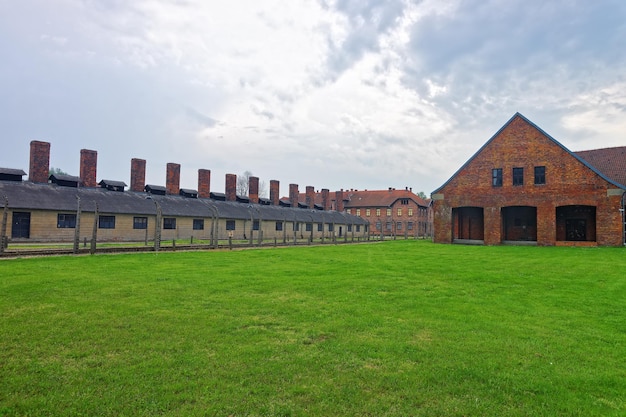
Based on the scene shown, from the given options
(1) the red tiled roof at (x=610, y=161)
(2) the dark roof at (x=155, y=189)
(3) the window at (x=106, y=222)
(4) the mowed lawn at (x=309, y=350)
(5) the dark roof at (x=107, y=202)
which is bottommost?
(4) the mowed lawn at (x=309, y=350)

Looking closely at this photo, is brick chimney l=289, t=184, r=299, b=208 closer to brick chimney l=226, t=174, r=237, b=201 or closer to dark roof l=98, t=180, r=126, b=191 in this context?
brick chimney l=226, t=174, r=237, b=201

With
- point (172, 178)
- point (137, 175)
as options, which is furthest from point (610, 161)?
point (137, 175)

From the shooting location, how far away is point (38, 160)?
31.7 m

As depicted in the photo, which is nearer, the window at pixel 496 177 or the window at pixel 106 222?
the window at pixel 106 222

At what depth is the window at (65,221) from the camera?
92.6ft

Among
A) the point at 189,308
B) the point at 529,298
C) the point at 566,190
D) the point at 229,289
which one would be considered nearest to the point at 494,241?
the point at 566,190

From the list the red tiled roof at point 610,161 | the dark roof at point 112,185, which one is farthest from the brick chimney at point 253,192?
the red tiled roof at point 610,161

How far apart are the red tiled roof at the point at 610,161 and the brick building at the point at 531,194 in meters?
0.06

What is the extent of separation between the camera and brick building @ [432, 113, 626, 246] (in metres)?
26.4

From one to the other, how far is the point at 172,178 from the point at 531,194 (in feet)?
109

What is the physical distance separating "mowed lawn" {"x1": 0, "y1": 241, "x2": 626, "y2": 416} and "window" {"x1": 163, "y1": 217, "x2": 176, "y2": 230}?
83.3 ft

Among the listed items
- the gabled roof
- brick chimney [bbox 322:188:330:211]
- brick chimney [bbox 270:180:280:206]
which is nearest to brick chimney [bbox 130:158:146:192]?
brick chimney [bbox 270:180:280:206]

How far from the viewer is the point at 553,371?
4.46m

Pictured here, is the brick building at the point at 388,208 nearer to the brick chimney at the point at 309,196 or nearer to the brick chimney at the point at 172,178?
the brick chimney at the point at 309,196
